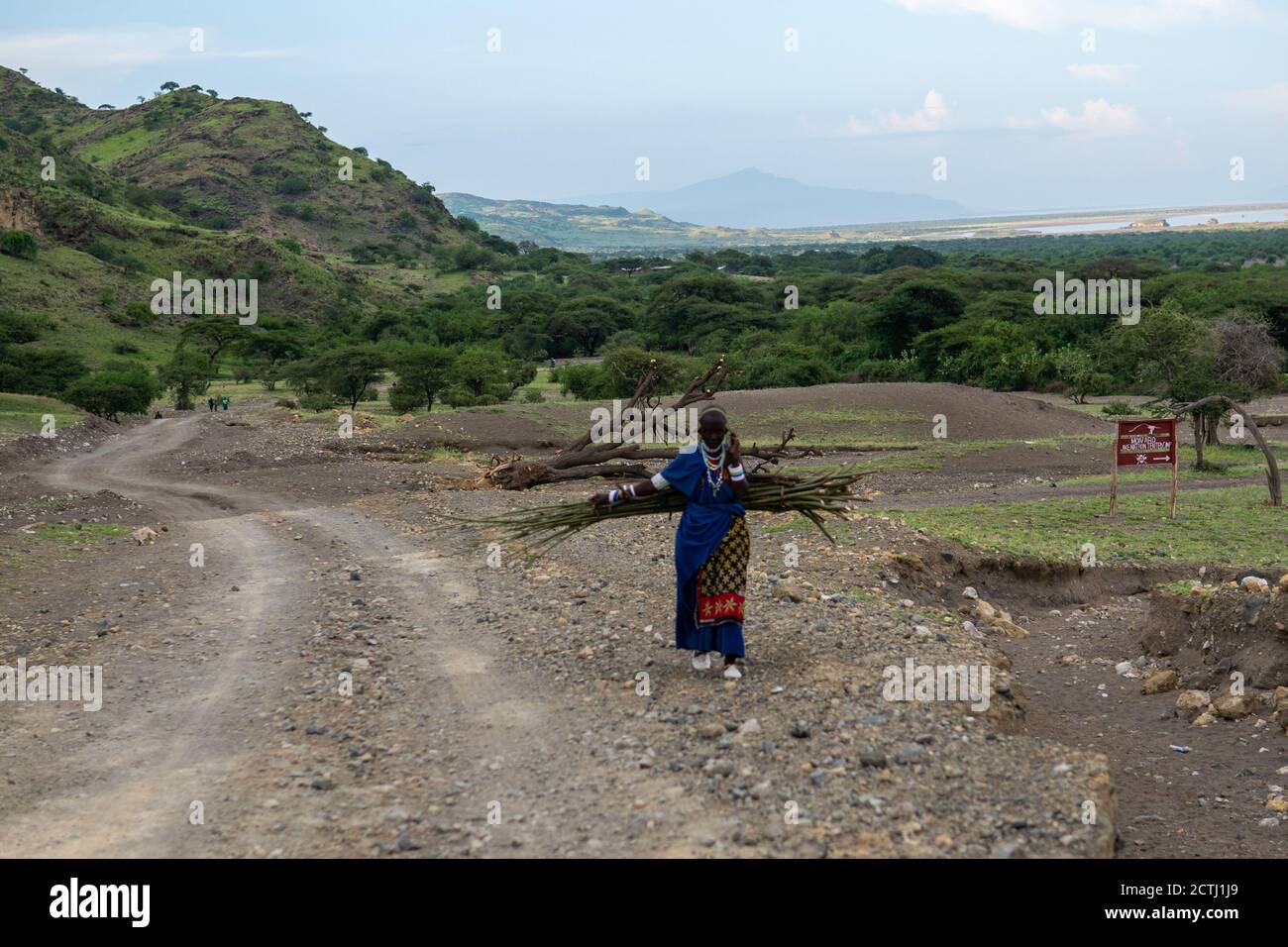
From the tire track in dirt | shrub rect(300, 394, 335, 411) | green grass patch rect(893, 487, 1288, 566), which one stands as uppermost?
shrub rect(300, 394, 335, 411)

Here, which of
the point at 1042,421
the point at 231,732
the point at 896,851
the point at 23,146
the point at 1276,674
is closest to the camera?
the point at 896,851

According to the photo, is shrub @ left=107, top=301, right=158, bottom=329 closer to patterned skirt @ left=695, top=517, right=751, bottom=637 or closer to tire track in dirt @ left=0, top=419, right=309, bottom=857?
tire track in dirt @ left=0, top=419, right=309, bottom=857

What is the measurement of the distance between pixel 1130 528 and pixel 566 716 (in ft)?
30.1

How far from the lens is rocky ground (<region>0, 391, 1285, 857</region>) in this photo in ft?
15.7

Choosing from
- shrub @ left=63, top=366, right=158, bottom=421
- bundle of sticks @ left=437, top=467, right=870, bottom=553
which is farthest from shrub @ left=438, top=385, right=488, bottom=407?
bundle of sticks @ left=437, top=467, right=870, bottom=553

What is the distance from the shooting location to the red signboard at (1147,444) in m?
13.5

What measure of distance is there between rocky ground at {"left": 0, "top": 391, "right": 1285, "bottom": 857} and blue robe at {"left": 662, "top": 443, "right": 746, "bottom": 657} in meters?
0.24

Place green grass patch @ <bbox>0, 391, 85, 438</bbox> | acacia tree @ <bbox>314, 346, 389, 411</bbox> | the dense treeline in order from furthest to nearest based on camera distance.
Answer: acacia tree @ <bbox>314, 346, 389, 411</bbox> < the dense treeline < green grass patch @ <bbox>0, 391, 85, 438</bbox>

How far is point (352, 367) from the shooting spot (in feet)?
119

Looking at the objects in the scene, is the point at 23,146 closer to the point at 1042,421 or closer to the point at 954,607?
the point at 1042,421

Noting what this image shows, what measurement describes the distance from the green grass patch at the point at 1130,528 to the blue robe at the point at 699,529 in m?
5.70

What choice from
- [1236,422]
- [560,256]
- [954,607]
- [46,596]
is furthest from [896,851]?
[560,256]

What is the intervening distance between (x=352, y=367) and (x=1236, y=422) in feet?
81.9

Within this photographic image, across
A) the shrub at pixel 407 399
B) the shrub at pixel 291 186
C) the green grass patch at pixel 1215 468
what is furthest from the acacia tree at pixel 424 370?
the shrub at pixel 291 186
